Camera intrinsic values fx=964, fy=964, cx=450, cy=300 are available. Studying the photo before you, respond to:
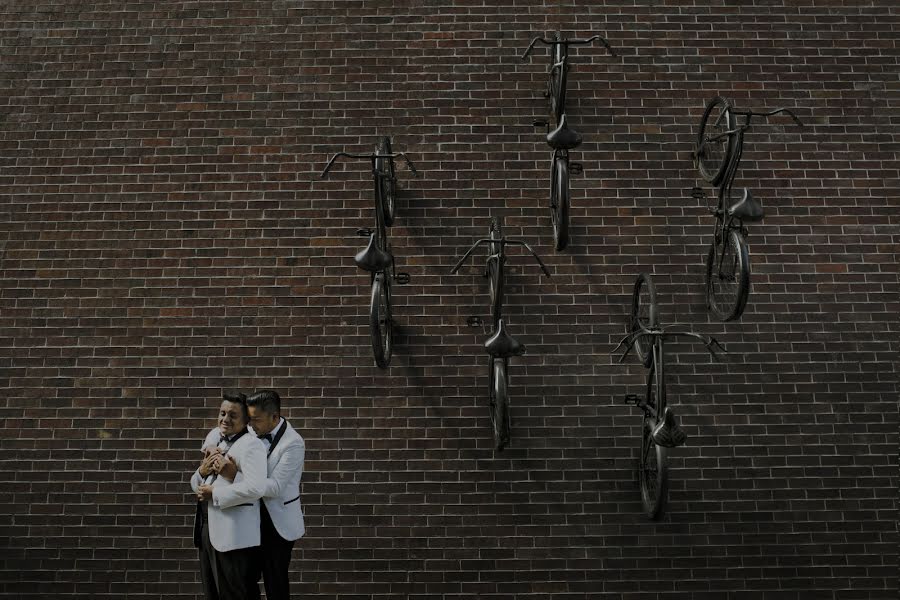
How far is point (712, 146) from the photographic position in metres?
5.92

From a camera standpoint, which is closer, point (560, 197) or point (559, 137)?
point (559, 137)

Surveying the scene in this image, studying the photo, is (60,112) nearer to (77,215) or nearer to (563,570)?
(77,215)

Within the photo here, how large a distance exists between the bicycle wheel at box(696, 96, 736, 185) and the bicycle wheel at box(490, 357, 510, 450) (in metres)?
1.67

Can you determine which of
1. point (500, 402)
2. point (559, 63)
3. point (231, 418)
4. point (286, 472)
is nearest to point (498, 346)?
point (500, 402)

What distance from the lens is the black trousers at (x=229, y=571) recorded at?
13.9 ft

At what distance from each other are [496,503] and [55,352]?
2781 mm

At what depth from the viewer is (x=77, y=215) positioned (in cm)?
601

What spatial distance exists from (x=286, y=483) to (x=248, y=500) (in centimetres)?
23

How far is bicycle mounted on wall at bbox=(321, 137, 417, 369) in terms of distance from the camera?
4.89 m

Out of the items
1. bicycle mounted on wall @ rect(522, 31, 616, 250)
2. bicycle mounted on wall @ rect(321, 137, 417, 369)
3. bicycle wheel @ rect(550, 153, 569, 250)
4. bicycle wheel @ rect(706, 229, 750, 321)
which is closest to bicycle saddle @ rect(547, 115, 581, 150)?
bicycle mounted on wall @ rect(522, 31, 616, 250)

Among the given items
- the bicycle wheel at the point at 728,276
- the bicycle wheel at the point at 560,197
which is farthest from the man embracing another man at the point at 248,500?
the bicycle wheel at the point at 728,276

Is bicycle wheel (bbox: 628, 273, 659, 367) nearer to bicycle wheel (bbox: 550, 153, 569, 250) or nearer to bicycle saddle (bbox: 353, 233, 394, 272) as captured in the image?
bicycle wheel (bbox: 550, 153, 569, 250)

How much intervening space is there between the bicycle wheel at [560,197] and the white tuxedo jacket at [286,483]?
1875 mm

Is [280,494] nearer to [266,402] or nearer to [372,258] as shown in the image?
[266,402]
